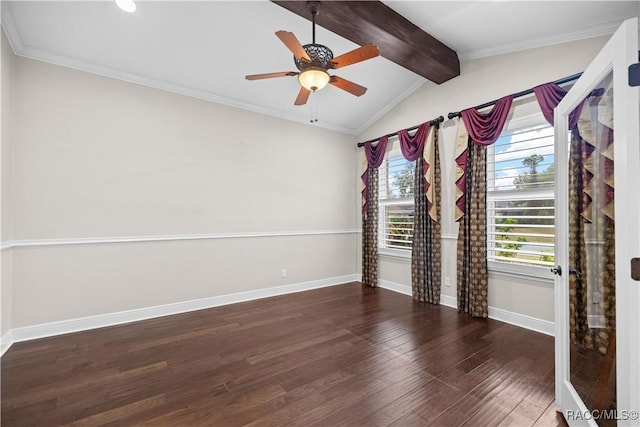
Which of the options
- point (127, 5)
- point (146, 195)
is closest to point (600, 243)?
point (127, 5)

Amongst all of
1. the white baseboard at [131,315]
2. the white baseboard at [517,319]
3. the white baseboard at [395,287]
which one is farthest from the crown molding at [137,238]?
the white baseboard at [517,319]

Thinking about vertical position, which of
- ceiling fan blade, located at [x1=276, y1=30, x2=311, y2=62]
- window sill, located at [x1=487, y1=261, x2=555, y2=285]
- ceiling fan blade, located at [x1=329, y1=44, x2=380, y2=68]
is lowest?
window sill, located at [x1=487, y1=261, x2=555, y2=285]

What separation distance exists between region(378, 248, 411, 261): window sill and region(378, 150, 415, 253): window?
0.12 ft

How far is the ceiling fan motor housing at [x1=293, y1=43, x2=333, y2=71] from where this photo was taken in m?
2.23

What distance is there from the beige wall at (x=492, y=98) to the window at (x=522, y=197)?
265 mm

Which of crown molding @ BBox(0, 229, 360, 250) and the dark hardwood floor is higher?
crown molding @ BBox(0, 229, 360, 250)

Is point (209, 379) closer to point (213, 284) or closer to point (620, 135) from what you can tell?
point (213, 284)

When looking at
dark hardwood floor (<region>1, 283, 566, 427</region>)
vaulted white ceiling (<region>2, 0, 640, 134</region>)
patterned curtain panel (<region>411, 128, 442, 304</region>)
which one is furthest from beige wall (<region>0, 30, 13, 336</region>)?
patterned curtain panel (<region>411, 128, 442, 304</region>)

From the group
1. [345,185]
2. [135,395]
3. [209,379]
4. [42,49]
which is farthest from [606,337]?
[42,49]

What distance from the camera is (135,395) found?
6.32 feet

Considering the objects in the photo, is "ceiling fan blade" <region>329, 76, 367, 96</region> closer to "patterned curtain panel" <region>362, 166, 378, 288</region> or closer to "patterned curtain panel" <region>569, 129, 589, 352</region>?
"patterned curtain panel" <region>569, 129, 589, 352</region>

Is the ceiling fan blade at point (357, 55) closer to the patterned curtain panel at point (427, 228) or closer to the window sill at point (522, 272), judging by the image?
the patterned curtain panel at point (427, 228)

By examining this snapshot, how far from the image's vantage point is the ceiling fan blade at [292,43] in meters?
1.95

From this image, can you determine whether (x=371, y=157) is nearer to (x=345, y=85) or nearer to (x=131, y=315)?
(x=345, y=85)
